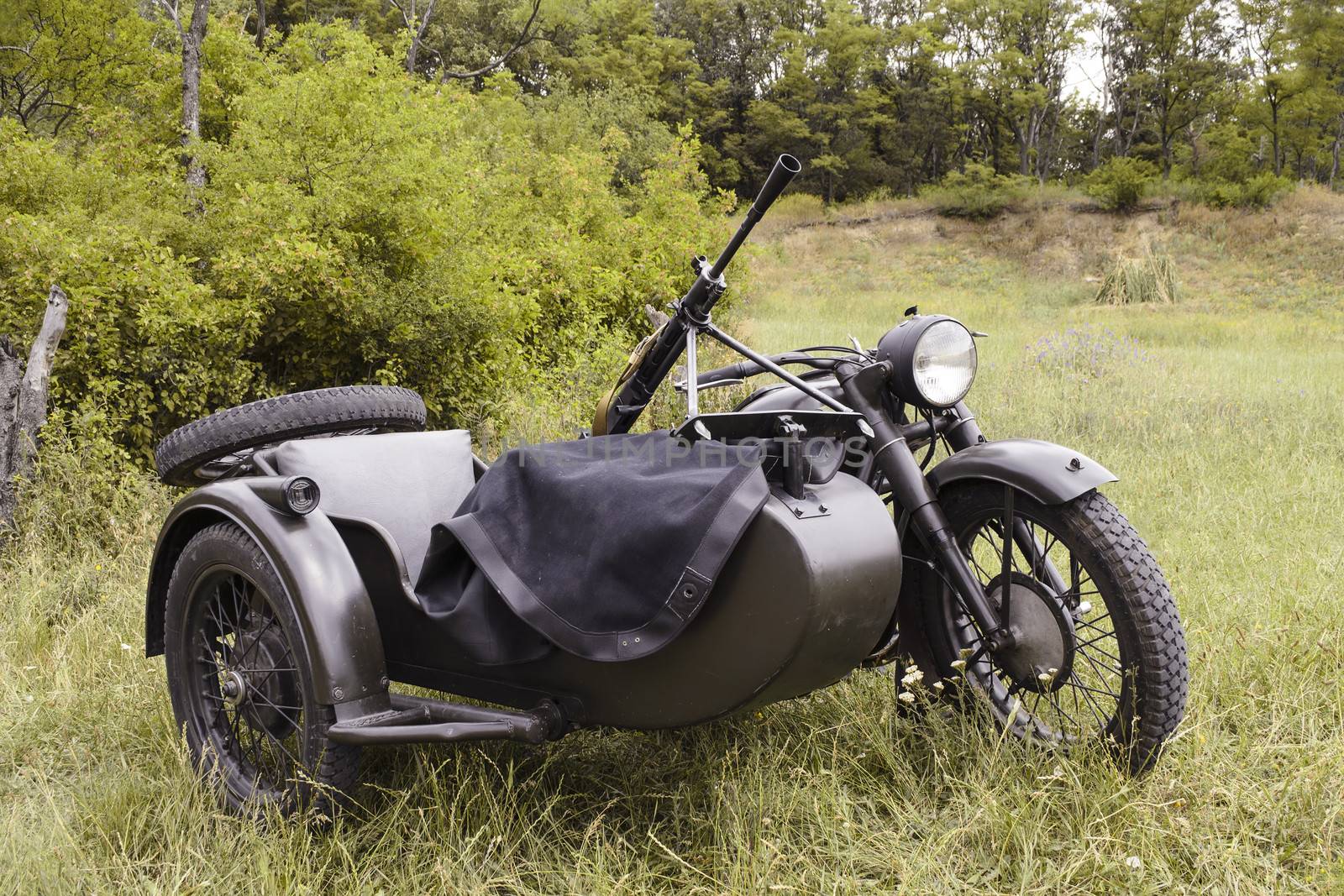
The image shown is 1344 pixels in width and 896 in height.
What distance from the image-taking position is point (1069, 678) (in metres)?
2.35

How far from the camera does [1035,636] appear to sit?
2381 mm

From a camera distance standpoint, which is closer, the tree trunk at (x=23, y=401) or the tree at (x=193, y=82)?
the tree trunk at (x=23, y=401)

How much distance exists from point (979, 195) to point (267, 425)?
32.2 m

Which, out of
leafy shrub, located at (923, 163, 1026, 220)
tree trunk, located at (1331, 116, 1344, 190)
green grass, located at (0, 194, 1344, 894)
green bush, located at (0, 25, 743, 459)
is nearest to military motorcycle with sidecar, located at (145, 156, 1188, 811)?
green grass, located at (0, 194, 1344, 894)

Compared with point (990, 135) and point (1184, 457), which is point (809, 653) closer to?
point (1184, 457)

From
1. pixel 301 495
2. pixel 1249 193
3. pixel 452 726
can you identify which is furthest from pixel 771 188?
pixel 1249 193

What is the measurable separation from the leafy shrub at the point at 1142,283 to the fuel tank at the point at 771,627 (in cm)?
1898

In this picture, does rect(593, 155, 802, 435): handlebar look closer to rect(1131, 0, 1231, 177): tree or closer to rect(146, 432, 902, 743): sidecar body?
rect(146, 432, 902, 743): sidecar body

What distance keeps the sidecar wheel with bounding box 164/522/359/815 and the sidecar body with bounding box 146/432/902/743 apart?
0.07 m

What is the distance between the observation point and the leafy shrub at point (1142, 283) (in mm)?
18891

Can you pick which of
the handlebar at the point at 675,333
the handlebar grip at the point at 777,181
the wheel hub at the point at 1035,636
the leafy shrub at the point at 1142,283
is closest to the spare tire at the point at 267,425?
the handlebar at the point at 675,333

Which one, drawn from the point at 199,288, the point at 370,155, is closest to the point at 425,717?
the point at 199,288

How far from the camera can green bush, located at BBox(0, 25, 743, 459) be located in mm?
5273

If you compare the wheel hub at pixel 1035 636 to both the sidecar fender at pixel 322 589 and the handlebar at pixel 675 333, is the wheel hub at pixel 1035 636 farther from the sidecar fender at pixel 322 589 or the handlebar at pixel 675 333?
the sidecar fender at pixel 322 589
